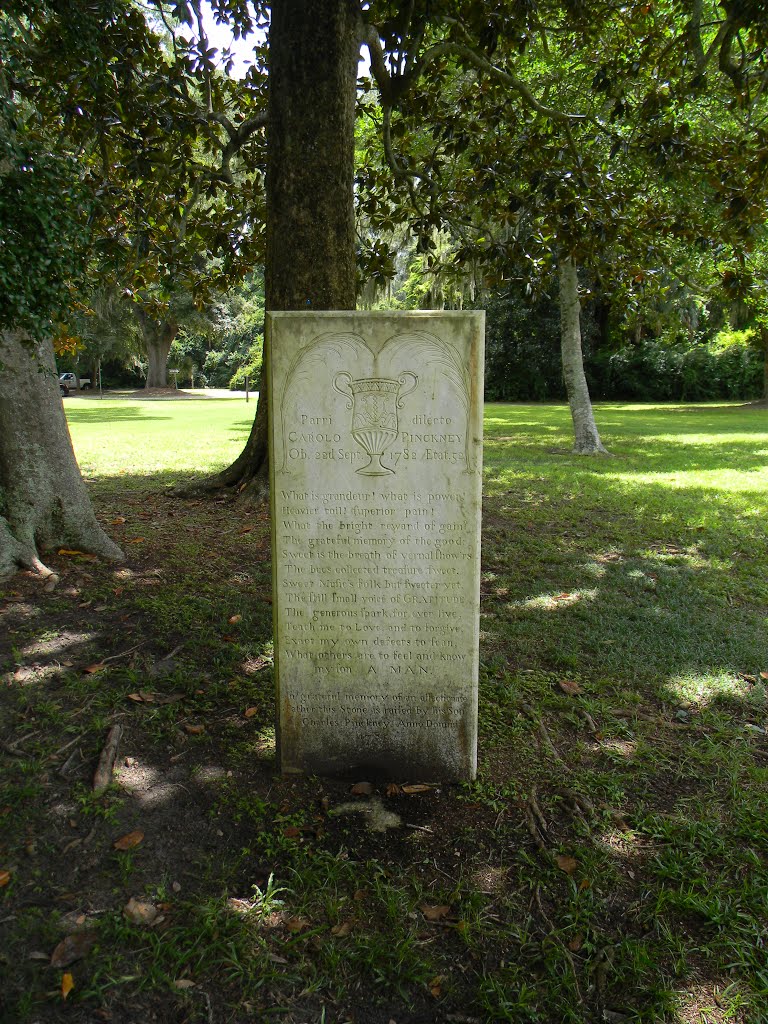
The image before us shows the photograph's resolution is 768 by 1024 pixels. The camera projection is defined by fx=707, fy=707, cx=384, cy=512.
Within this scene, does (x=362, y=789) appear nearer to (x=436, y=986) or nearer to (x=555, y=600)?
(x=436, y=986)

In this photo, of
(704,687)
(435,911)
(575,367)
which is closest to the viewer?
(435,911)

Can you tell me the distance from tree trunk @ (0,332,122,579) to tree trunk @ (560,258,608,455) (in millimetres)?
9798

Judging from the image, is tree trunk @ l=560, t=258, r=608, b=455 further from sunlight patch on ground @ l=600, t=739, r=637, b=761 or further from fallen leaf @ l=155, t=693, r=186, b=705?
fallen leaf @ l=155, t=693, r=186, b=705

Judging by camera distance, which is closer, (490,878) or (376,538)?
(490,878)

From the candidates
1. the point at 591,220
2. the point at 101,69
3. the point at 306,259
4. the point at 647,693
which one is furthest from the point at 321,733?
the point at 591,220

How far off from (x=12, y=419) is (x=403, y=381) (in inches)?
146

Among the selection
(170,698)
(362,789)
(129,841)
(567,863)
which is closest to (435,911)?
(567,863)

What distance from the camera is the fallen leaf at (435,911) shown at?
8.30 feet

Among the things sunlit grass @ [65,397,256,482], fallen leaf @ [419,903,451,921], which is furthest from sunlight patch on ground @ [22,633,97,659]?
sunlit grass @ [65,397,256,482]

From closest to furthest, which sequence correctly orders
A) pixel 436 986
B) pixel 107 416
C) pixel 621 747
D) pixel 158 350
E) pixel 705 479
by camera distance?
pixel 436 986
pixel 621 747
pixel 705 479
pixel 107 416
pixel 158 350

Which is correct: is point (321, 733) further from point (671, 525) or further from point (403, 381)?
point (671, 525)

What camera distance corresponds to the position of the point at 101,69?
5.50 metres

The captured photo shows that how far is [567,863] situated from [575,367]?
38.8ft

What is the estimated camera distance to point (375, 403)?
9.78 ft
